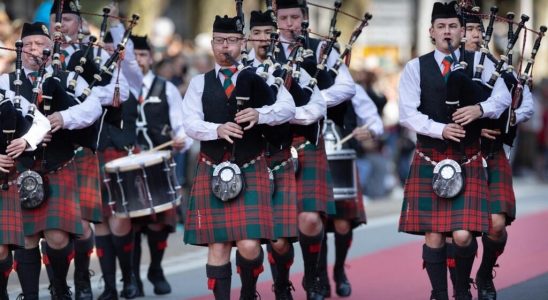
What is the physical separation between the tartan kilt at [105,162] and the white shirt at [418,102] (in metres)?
2.45

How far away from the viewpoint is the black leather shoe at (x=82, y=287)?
9602 millimetres

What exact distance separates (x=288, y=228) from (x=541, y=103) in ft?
51.6

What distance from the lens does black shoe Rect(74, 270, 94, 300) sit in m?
9.60

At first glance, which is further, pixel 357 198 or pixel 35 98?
pixel 357 198

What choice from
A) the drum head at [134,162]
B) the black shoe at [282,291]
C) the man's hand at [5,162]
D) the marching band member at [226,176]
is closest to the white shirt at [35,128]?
the man's hand at [5,162]

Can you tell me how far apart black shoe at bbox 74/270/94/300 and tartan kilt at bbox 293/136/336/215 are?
57.6 inches

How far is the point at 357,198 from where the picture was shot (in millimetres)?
10430

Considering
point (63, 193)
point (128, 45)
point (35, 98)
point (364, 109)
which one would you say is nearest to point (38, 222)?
point (63, 193)

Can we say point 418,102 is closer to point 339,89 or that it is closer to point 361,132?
point 339,89

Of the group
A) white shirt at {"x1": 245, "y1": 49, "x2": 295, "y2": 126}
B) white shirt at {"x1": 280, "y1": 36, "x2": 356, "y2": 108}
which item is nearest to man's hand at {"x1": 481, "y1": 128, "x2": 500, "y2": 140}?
white shirt at {"x1": 280, "y1": 36, "x2": 356, "y2": 108}

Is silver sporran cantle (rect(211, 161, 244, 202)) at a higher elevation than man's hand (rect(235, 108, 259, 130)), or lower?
lower

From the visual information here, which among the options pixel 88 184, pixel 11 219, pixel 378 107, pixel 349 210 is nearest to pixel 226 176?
pixel 11 219

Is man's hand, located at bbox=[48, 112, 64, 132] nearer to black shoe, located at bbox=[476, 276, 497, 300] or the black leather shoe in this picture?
the black leather shoe

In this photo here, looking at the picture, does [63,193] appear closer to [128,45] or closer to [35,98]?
[35,98]
